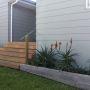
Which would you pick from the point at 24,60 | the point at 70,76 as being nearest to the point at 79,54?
the point at 70,76

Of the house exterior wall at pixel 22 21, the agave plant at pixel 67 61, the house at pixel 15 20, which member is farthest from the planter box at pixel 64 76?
the house exterior wall at pixel 22 21

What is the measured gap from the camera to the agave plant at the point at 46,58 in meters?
8.55

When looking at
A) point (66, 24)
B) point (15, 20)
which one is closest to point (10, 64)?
point (15, 20)

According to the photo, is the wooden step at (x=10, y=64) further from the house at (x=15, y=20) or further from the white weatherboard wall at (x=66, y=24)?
the house at (x=15, y=20)

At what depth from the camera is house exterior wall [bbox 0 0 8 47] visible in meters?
12.0

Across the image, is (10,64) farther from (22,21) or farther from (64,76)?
(64,76)

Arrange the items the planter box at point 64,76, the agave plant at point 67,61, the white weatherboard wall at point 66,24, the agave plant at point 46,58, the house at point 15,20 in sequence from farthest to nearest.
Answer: the house at point 15,20, the agave plant at point 46,58, the white weatherboard wall at point 66,24, the agave plant at point 67,61, the planter box at point 64,76

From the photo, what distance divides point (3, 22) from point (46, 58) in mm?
4401

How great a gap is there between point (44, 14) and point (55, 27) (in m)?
0.79

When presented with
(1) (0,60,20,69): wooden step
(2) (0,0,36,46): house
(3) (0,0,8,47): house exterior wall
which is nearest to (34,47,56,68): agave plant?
(1) (0,60,20,69): wooden step

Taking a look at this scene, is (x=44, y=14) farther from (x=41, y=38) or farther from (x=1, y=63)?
(x=1, y=63)

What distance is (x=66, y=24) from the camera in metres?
8.41

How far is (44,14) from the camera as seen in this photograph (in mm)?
9344

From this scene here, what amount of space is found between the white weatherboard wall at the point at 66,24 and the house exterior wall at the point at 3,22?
2.82 metres
